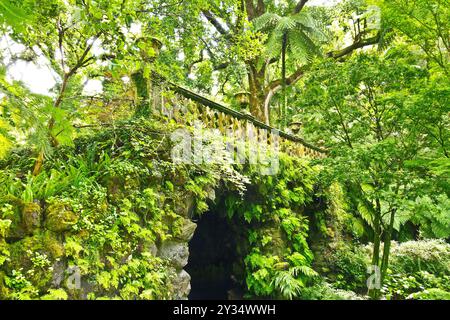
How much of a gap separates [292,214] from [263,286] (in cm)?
198

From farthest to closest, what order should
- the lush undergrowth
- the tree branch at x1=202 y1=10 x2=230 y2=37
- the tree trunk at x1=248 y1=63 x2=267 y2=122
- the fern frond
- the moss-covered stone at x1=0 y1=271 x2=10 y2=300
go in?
the tree trunk at x1=248 y1=63 x2=267 y2=122 → the tree branch at x1=202 y1=10 x2=230 y2=37 → the fern frond → the lush undergrowth → the moss-covered stone at x1=0 y1=271 x2=10 y2=300

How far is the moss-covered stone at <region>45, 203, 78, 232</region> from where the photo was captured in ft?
11.8

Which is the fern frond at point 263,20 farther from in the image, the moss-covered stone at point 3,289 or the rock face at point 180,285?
the moss-covered stone at point 3,289

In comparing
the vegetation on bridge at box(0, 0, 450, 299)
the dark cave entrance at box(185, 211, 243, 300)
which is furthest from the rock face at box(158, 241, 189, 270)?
the dark cave entrance at box(185, 211, 243, 300)

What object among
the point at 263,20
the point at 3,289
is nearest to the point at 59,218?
the point at 3,289

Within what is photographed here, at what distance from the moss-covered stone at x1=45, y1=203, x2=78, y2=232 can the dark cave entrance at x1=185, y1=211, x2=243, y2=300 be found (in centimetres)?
519

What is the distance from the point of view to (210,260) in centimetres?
979

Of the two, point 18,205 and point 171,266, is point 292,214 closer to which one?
point 171,266

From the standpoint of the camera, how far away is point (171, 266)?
4883 millimetres

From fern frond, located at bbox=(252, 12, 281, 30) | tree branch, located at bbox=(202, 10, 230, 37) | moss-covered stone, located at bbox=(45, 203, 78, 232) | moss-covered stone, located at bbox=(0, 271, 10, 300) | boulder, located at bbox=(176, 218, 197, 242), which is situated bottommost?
moss-covered stone, located at bbox=(0, 271, 10, 300)

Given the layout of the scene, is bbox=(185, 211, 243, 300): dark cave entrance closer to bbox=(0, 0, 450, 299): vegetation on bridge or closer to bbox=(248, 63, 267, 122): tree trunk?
bbox=(0, 0, 450, 299): vegetation on bridge

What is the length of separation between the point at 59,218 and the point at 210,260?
6720mm

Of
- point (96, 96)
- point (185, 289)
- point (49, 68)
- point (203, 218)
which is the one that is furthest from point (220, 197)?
point (49, 68)

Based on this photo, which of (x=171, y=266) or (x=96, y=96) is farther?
(x=96, y=96)
